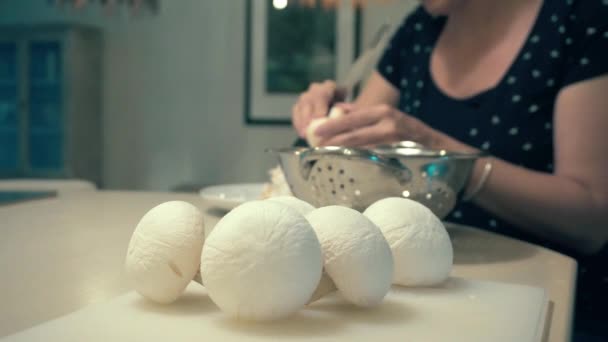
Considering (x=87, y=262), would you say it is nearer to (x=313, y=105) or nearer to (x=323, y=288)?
(x=323, y=288)

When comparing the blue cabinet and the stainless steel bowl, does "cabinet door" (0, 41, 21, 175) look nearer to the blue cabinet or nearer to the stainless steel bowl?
the blue cabinet

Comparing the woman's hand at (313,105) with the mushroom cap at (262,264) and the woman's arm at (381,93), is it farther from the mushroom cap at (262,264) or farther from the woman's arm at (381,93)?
the mushroom cap at (262,264)

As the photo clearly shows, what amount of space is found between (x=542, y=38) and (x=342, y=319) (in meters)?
0.74

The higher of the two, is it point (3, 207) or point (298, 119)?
point (298, 119)

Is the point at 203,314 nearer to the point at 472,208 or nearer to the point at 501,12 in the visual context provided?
the point at 472,208

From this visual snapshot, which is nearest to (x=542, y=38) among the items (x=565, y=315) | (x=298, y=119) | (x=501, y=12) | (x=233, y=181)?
(x=501, y=12)

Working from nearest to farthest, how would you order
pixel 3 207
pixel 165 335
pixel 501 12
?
1. pixel 165 335
2. pixel 3 207
3. pixel 501 12

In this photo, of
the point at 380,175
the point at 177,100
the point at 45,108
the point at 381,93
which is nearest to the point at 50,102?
the point at 45,108

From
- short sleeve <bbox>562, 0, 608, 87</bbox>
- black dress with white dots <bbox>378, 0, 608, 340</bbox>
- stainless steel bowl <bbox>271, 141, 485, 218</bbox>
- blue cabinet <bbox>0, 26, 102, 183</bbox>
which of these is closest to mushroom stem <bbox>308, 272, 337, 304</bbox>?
stainless steel bowl <bbox>271, 141, 485, 218</bbox>

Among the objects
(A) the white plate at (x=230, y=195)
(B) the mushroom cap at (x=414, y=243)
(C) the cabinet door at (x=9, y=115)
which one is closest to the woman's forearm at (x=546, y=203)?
(A) the white plate at (x=230, y=195)

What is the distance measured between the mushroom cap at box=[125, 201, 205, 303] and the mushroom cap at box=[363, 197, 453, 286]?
125 mm

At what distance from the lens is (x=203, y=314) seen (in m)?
0.35

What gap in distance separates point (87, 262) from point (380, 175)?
28cm

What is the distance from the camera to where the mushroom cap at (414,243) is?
41 centimetres
